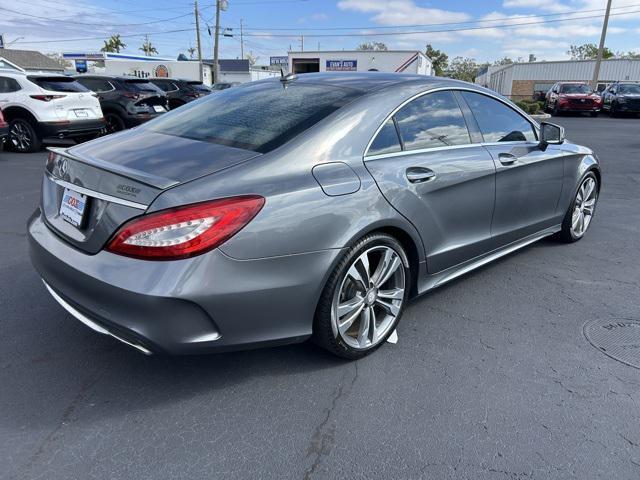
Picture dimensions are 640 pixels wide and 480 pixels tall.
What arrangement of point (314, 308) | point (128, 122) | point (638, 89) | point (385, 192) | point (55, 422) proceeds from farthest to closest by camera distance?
1. point (638, 89)
2. point (128, 122)
3. point (385, 192)
4. point (314, 308)
5. point (55, 422)

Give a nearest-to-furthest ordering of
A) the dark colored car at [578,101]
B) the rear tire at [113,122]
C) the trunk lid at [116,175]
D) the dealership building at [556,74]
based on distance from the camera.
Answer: the trunk lid at [116,175], the rear tire at [113,122], the dark colored car at [578,101], the dealership building at [556,74]

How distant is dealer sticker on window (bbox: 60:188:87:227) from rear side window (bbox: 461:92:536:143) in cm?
260

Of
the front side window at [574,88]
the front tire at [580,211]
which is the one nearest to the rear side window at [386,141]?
the front tire at [580,211]

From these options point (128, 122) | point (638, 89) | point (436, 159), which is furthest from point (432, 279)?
point (638, 89)

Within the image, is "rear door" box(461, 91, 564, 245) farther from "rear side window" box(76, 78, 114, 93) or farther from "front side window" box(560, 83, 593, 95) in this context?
"front side window" box(560, 83, 593, 95)

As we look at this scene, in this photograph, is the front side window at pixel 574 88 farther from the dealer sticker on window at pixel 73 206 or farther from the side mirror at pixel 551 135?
the dealer sticker on window at pixel 73 206

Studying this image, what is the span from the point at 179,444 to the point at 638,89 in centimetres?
2889

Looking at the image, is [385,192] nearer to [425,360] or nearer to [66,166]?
[425,360]

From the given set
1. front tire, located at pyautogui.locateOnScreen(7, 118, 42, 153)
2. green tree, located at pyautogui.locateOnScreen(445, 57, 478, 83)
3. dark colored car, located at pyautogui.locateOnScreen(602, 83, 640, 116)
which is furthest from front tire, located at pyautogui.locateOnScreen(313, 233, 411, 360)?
green tree, located at pyautogui.locateOnScreen(445, 57, 478, 83)

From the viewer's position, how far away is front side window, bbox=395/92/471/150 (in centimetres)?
308

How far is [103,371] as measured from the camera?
2.71 metres

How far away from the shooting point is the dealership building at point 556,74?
4234 centimetres

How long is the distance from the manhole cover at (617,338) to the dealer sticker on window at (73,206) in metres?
3.05

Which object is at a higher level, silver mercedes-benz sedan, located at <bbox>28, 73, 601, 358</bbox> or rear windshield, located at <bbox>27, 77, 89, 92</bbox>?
rear windshield, located at <bbox>27, 77, 89, 92</bbox>
